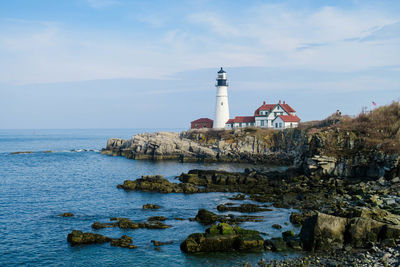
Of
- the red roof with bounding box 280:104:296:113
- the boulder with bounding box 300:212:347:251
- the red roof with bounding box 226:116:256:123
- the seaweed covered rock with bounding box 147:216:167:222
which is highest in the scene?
the red roof with bounding box 280:104:296:113

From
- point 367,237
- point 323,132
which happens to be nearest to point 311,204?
point 367,237

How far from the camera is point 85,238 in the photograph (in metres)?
23.1

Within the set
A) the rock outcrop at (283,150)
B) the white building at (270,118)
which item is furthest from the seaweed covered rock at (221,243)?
the white building at (270,118)

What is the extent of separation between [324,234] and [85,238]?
604 inches

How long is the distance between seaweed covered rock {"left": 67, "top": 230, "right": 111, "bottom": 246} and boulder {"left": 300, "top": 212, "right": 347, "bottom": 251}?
13.0 metres

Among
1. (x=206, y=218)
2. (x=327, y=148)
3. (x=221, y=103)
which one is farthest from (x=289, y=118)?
(x=206, y=218)

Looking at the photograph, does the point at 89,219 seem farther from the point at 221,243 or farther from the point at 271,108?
the point at 271,108

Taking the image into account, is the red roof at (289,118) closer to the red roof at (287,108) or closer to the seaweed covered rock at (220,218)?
the red roof at (287,108)

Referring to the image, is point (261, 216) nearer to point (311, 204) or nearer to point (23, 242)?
point (311, 204)

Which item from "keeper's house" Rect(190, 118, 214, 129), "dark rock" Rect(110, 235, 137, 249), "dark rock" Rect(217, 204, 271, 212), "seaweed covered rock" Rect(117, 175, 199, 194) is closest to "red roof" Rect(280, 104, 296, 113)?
"keeper's house" Rect(190, 118, 214, 129)

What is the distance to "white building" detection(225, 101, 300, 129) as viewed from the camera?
8262 cm

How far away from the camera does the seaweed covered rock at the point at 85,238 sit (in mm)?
23000

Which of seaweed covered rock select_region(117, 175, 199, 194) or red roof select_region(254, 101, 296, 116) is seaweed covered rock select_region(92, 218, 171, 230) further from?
red roof select_region(254, 101, 296, 116)

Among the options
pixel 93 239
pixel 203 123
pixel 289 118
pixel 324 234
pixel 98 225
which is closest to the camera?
pixel 324 234
